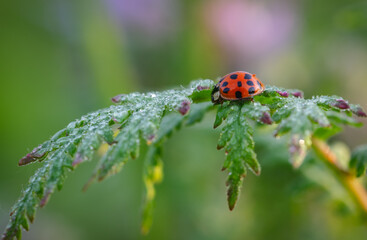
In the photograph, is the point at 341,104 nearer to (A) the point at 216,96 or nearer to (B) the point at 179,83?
(A) the point at 216,96

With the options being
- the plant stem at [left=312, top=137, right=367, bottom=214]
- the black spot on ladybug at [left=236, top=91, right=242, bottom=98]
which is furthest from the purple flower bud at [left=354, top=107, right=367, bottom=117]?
the plant stem at [left=312, top=137, right=367, bottom=214]

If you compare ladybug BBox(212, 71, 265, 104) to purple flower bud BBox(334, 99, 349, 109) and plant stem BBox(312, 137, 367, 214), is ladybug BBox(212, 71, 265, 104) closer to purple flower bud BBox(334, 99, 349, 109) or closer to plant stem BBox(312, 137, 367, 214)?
purple flower bud BBox(334, 99, 349, 109)

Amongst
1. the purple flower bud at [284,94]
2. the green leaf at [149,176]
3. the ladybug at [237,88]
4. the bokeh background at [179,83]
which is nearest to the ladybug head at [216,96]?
the ladybug at [237,88]

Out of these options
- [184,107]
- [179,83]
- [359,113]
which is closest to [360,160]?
[359,113]

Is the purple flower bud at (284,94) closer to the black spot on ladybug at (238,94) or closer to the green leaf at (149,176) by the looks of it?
the black spot on ladybug at (238,94)

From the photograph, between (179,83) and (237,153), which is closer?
(237,153)
